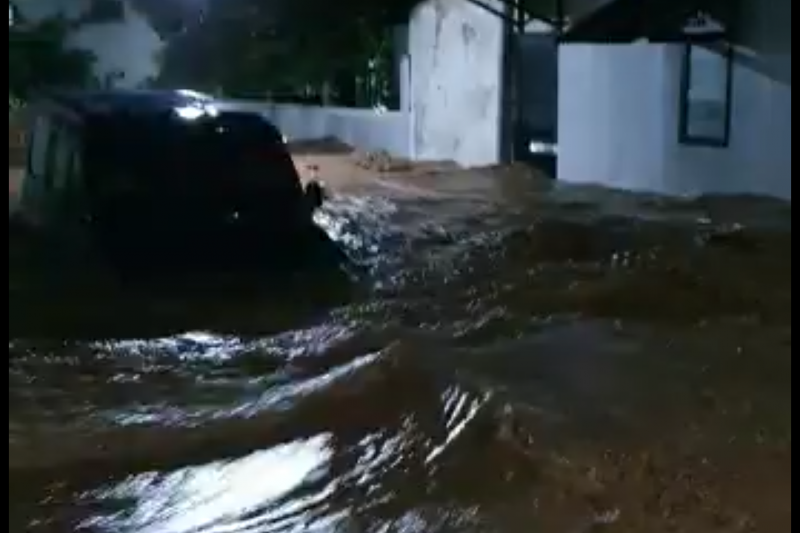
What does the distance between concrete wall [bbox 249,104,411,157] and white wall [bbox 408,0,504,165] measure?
631mm

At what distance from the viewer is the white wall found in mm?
20094

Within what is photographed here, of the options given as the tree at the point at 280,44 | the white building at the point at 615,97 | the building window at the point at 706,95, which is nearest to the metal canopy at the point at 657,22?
the white building at the point at 615,97

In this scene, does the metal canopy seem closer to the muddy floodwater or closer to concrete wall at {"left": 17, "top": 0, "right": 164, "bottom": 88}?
the muddy floodwater

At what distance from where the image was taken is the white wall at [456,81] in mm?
20094

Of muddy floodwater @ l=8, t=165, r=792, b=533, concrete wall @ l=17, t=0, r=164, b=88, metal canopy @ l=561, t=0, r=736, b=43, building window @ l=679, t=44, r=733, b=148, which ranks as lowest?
muddy floodwater @ l=8, t=165, r=792, b=533

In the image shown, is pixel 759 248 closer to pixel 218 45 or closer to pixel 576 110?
pixel 576 110

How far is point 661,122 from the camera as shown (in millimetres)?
16156

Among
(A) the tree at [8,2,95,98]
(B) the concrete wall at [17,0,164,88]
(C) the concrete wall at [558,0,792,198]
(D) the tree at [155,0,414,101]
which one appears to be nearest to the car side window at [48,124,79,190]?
(C) the concrete wall at [558,0,792,198]

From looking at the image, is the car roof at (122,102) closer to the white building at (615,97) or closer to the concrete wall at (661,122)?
the white building at (615,97)

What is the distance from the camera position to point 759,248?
11344 millimetres

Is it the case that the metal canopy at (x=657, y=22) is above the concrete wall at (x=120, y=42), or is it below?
below

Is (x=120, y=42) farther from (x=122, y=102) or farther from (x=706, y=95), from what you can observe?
(x=122, y=102)

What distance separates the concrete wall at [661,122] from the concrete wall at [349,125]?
222 inches

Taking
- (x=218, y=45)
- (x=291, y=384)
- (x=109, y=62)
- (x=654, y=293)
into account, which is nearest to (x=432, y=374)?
(x=291, y=384)
